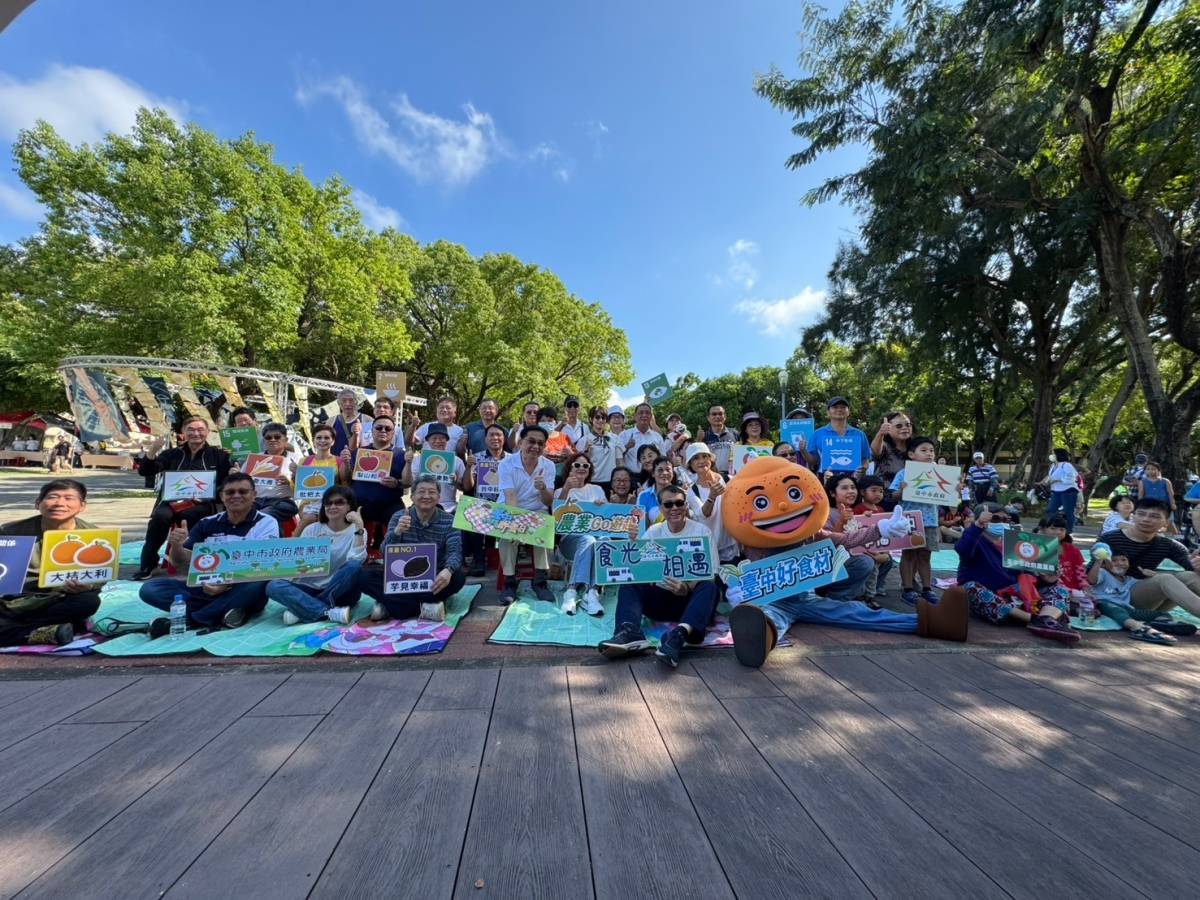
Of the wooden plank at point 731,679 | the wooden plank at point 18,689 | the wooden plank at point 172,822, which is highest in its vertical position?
the wooden plank at point 731,679

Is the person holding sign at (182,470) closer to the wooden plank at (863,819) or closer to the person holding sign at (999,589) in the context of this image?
the wooden plank at (863,819)

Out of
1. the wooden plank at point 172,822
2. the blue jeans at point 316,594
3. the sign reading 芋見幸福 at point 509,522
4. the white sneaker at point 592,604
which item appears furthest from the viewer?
the sign reading 芋見幸福 at point 509,522

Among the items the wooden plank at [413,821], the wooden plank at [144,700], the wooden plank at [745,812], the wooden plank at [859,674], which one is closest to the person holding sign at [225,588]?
the wooden plank at [144,700]

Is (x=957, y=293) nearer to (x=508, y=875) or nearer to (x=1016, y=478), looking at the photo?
(x=1016, y=478)

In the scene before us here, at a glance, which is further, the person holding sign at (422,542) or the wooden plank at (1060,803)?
the person holding sign at (422,542)

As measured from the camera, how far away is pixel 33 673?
334 centimetres

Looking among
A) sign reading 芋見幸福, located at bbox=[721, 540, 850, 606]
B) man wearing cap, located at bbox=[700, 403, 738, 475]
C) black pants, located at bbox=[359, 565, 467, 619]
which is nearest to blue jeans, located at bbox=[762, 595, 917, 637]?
sign reading 芋見幸福, located at bbox=[721, 540, 850, 606]

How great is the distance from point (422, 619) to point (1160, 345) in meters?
24.2

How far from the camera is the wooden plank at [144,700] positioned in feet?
9.20

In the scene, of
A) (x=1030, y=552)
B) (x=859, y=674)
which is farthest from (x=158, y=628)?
(x=1030, y=552)

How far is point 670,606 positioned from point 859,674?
1.40 m

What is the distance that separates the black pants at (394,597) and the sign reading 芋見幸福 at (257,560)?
33cm

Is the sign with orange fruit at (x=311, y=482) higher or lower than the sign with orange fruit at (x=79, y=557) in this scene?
higher

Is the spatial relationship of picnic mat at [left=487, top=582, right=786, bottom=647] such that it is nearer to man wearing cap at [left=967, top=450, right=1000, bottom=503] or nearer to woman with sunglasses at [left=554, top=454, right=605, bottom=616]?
woman with sunglasses at [left=554, top=454, right=605, bottom=616]
